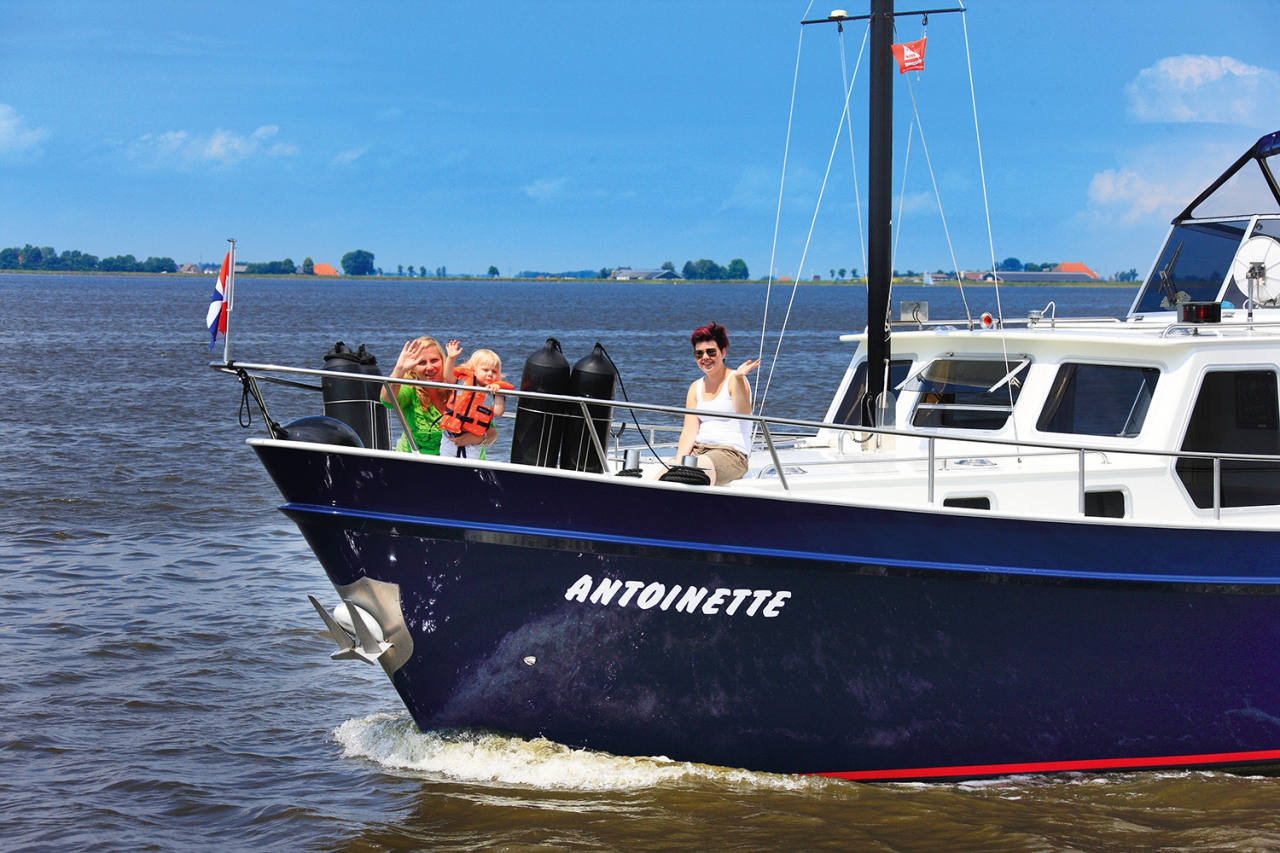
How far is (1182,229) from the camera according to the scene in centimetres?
938

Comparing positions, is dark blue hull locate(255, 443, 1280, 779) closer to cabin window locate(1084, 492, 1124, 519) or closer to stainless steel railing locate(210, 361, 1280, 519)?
stainless steel railing locate(210, 361, 1280, 519)

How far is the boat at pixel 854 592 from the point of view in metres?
6.09

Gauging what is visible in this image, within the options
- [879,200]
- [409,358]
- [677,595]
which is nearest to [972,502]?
[677,595]

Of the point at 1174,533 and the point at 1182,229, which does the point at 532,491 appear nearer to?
the point at 1174,533

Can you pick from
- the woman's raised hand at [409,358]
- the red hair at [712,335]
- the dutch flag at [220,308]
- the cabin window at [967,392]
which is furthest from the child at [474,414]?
the cabin window at [967,392]

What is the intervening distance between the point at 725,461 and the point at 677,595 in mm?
946

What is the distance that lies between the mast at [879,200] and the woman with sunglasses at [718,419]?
59.2 inches

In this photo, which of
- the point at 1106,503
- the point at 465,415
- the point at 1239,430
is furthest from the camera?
the point at 1239,430

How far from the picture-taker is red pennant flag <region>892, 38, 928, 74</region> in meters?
8.27

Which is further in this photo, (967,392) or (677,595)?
(967,392)

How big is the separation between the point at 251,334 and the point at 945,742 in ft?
138

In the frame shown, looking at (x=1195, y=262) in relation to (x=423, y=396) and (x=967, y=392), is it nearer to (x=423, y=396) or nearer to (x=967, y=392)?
(x=967, y=392)

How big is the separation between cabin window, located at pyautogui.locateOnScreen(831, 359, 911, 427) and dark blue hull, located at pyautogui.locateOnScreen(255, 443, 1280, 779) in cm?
251

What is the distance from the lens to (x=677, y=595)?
6188 mm
